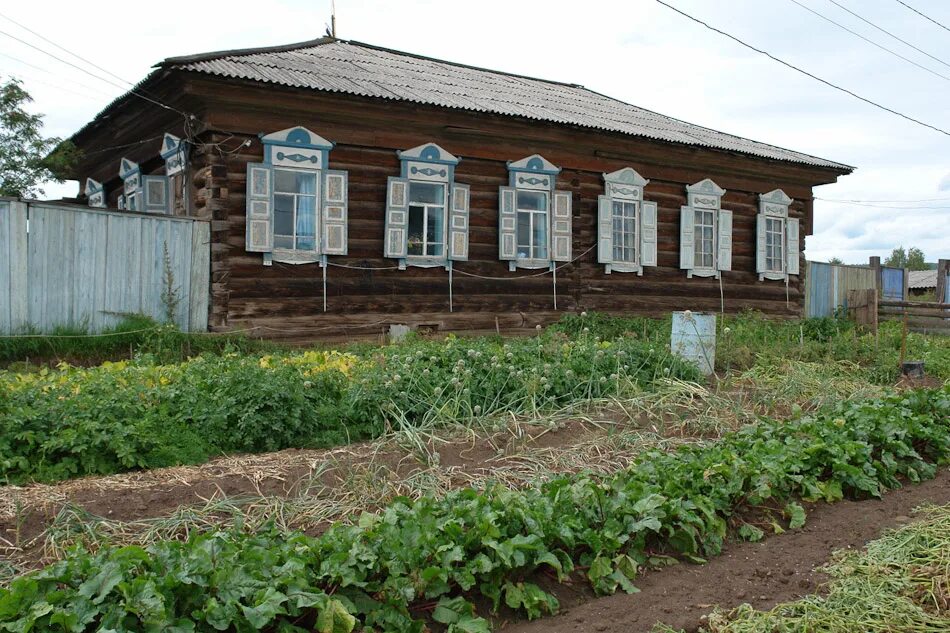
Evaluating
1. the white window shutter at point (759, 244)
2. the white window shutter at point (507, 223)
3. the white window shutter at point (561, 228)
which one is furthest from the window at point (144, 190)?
the white window shutter at point (759, 244)

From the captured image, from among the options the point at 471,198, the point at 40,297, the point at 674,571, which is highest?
the point at 471,198

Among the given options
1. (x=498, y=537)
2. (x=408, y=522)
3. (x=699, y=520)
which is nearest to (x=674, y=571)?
(x=699, y=520)

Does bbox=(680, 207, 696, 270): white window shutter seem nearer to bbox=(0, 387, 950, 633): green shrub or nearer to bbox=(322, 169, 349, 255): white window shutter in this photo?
bbox=(322, 169, 349, 255): white window shutter

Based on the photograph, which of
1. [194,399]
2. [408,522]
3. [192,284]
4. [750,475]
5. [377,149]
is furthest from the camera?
[377,149]

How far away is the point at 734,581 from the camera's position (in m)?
3.81

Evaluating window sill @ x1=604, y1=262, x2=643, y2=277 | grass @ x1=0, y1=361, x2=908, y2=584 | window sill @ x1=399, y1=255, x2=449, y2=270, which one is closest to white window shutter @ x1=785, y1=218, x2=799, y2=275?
window sill @ x1=604, y1=262, x2=643, y2=277

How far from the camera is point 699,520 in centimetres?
415

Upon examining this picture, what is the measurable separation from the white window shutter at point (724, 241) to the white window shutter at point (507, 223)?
504 centimetres

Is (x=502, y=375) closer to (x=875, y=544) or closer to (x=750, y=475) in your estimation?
(x=750, y=475)

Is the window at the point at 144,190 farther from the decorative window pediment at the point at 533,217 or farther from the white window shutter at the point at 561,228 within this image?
the white window shutter at the point at 561,228

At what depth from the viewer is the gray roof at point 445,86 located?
37.0 ft

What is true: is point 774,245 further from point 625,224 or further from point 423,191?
point 423,191

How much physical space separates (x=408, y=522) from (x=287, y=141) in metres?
8.50

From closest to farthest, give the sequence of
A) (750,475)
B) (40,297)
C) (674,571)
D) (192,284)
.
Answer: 1. (674,571)
2. (750,475)
3. (40,297)
4. (192,284)
